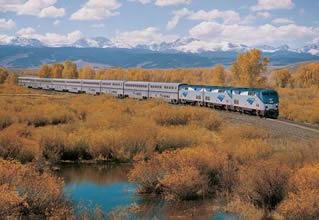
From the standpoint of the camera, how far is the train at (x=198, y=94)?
4822cm

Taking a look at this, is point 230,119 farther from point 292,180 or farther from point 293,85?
point 293,85

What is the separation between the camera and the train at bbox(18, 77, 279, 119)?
48.2 meters

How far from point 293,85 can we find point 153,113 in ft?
419

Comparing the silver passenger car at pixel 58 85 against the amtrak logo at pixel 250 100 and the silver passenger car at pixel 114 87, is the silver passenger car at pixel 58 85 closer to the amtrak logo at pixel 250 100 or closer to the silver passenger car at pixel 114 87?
the silver passenger car at pixel 114 87

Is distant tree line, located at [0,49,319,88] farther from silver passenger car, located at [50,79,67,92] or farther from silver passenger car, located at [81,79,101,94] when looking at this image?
silver passenger car, located at [50,79,67,92]

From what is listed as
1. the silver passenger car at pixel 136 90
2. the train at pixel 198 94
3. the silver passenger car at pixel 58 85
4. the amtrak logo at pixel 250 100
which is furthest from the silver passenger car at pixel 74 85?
the amtrak logo at pixel 250 100

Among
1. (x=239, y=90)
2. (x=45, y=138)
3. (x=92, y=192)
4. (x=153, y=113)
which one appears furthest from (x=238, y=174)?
(x=239, y=90)

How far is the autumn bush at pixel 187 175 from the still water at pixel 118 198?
0.58 meters

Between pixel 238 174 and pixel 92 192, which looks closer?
pixel 238 174

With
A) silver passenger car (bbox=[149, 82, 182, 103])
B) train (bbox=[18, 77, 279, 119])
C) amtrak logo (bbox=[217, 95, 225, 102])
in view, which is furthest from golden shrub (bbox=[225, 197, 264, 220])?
silver passenger car (bbox=[149, 82, 182, 103])

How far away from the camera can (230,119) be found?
45.2 metres

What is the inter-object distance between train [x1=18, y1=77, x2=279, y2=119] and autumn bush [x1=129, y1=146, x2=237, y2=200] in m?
27.4

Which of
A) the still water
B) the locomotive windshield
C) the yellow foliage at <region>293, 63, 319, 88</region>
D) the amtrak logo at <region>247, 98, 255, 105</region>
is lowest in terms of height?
the still water

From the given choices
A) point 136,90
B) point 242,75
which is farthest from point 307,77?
point 136,90
